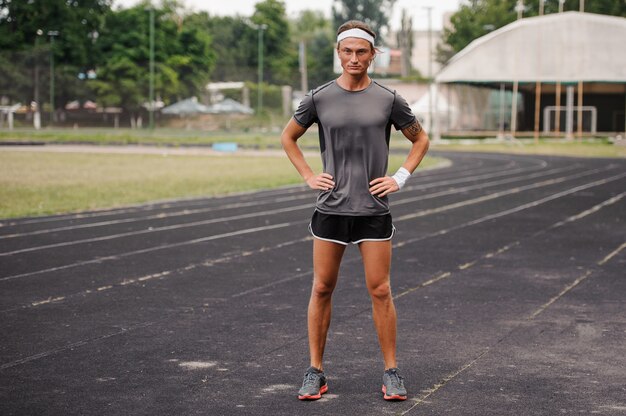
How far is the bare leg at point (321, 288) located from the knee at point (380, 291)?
207mm

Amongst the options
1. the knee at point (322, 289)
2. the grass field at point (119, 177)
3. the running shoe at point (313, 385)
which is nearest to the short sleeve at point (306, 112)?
the knee at point (322, 289)

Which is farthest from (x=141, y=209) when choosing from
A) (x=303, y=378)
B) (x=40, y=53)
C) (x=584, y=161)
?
(x=40, y=53)

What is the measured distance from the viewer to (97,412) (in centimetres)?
500

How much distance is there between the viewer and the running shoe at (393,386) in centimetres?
524

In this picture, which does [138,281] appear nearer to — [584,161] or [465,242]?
[465,242]

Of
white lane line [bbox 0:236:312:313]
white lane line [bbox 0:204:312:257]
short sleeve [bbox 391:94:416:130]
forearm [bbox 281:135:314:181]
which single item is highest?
short sleeve [bbox 391:94:416:130]

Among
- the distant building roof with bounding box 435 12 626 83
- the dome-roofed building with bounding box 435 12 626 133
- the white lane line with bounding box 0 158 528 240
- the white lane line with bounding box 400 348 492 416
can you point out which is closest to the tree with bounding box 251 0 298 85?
the dome-roofed building with bounding box 435 12 626 133

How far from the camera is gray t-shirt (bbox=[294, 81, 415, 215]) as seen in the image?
5.17 metres

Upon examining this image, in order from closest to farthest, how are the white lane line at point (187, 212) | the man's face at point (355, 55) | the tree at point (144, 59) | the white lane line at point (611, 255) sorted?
the man's face at point (355, 55), the white lane line at point (611, 255), the white lane line at point (187, 212), the tree at point (144, 59)

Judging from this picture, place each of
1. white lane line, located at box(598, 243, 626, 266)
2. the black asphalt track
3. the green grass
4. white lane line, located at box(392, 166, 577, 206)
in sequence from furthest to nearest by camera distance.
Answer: white lane line, located at box(392, 166, 577, 206)
the green grass
white lane line, located at box(598, 243, 626, 266)
the black asphalt track

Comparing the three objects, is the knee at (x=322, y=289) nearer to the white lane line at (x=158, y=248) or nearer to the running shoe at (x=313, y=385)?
the running shoe at (x=313, y=385)

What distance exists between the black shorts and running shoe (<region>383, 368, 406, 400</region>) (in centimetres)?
72

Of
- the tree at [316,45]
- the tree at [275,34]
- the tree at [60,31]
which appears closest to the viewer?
the tree at [60,31]

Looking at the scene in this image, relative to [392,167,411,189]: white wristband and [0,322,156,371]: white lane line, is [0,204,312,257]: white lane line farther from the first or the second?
[392,167,411,189]: white wristband
